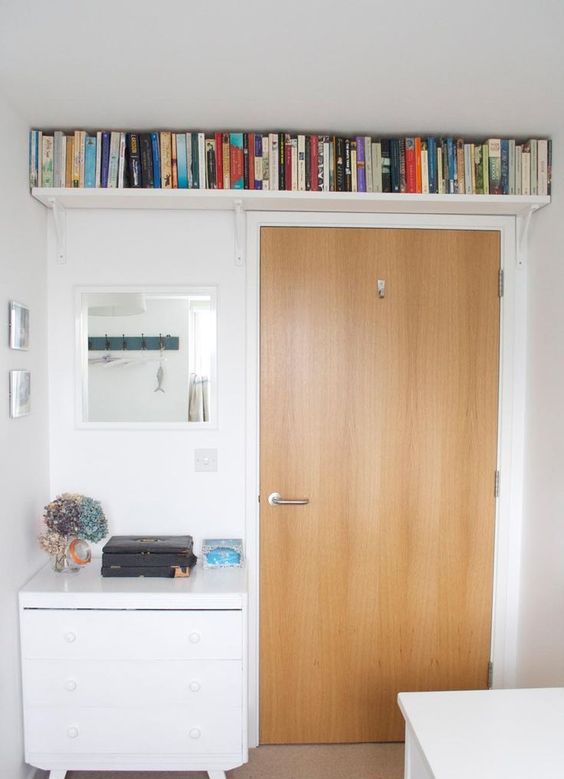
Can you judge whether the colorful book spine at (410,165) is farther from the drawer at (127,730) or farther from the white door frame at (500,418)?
the drawer at (127,730)

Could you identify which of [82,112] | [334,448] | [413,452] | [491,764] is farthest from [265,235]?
→ [491,764]

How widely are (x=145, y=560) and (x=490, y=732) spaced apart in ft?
4.04

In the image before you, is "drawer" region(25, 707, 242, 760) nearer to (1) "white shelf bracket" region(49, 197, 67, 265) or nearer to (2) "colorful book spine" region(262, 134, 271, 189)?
(1) "white shelf bracket" region(49, 197, 67, 265)

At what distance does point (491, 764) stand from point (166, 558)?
121 centimetres

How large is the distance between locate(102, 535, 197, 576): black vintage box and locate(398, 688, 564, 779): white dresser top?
0.94 metres

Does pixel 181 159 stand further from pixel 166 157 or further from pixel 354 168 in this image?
pixel 354 168

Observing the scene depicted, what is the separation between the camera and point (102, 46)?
4.65ft

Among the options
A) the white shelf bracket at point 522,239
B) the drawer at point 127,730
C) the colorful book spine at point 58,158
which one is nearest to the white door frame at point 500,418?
the white shelf bracket at point 522,239

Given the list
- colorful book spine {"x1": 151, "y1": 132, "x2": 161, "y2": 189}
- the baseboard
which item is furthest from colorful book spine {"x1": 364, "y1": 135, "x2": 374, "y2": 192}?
the baseboard

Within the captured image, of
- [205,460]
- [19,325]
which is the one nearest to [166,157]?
[19,325]

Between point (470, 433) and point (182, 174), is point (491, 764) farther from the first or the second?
point (182, 174)

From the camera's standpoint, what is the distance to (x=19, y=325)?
1752mm

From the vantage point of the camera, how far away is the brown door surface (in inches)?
82.6

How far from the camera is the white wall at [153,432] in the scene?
6.70 feet
